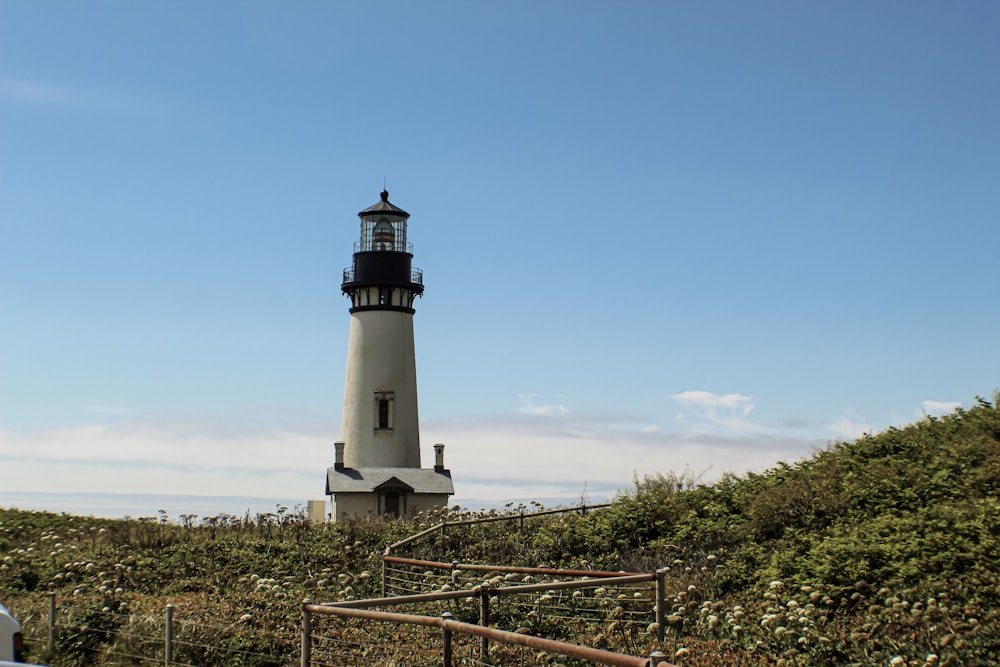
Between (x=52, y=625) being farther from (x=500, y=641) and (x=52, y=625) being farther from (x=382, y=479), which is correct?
(x=382, y=479)

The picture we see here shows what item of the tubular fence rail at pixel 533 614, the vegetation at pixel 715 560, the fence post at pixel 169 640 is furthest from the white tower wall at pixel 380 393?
the fence post at pixel 169 640

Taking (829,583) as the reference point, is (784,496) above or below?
above

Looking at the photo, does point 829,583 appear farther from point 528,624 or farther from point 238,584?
point 238,584

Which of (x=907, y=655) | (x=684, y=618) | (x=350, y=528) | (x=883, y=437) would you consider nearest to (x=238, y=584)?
(x=350, y=528)

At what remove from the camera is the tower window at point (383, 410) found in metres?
47.3

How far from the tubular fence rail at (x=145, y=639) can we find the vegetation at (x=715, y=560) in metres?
0.04

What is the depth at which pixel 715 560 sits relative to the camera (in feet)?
63.6

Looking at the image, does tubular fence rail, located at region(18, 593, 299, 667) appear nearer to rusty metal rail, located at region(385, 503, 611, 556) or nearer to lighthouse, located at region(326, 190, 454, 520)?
rusty metal rail, located at region(385, 503, 611, 556)

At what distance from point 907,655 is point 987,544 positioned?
13.4ft

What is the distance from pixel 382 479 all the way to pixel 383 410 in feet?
11.9

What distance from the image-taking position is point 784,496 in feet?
71.5

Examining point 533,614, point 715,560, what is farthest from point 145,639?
point 715,560

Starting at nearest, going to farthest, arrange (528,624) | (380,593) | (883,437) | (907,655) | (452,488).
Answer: (907,655)
(528,624)
(380,593)
(883,437)
(452,488)

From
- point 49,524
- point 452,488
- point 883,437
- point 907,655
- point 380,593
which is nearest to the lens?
point 907,655
